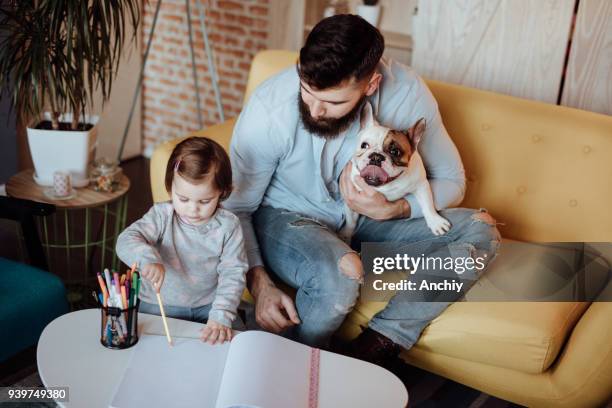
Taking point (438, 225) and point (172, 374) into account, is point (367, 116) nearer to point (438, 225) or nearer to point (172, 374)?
point (438, 225)

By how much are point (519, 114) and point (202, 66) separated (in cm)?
203

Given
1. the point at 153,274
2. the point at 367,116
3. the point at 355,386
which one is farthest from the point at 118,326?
the point at 367,116

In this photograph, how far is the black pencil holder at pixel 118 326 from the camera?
1579mm

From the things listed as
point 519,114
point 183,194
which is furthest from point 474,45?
point 183,194

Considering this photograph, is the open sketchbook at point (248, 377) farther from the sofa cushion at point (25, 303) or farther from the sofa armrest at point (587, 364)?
the sofa armrest at point (587, 364)

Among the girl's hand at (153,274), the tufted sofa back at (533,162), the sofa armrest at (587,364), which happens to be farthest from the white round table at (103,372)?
the tufted sofa back at (533,162)

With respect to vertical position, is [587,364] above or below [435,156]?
below

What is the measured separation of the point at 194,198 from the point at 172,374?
449mm

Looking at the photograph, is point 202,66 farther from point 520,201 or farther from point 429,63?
point 520,201

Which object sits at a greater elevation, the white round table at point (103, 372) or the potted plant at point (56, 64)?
the potted plant at point (56, 64)

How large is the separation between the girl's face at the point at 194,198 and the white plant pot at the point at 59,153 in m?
0.78

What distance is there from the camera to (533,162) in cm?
233

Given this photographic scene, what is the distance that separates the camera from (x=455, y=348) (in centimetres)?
198

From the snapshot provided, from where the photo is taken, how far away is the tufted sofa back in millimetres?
2250
